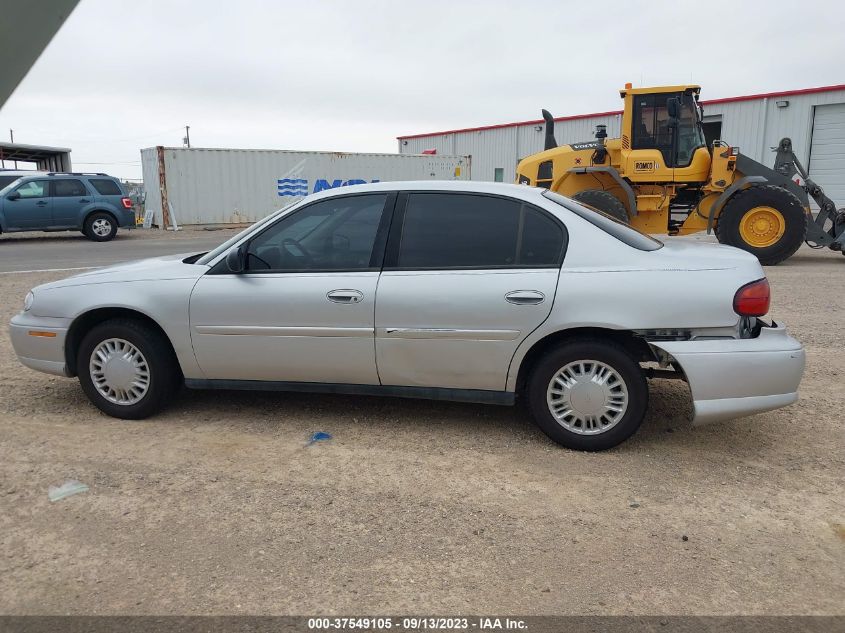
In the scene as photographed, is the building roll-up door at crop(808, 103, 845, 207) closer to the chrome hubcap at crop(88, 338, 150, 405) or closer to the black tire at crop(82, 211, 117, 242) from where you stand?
the black tire at crop(82, 211, 117, 242)

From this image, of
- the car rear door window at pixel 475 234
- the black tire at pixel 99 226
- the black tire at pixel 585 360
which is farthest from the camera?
the black tire at pixel 99 226

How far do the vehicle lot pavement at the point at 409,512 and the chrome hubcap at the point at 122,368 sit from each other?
0.72 ft

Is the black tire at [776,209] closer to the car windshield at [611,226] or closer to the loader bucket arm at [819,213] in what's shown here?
the loader bucket arm at [819,213]

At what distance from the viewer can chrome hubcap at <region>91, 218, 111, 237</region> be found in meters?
17.8

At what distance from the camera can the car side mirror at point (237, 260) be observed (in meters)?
4.06

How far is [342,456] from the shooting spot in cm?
376

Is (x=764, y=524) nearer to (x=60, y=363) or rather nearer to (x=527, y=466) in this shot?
(x=527, y=466)

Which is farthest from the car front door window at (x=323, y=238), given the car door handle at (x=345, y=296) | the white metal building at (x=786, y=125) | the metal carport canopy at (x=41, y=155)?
the metal carport canopy at (x=41, y=155)

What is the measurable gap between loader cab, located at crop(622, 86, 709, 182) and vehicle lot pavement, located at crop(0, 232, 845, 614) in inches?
322

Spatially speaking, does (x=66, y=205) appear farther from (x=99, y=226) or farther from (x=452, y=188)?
(x=452, y=188)

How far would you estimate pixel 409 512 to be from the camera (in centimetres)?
313

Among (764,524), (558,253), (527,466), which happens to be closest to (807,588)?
(764,524)

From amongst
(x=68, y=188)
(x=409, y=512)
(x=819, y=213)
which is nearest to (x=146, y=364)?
(x=409, y=512)

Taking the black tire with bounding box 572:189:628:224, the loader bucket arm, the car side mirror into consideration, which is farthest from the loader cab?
the car side mirror
